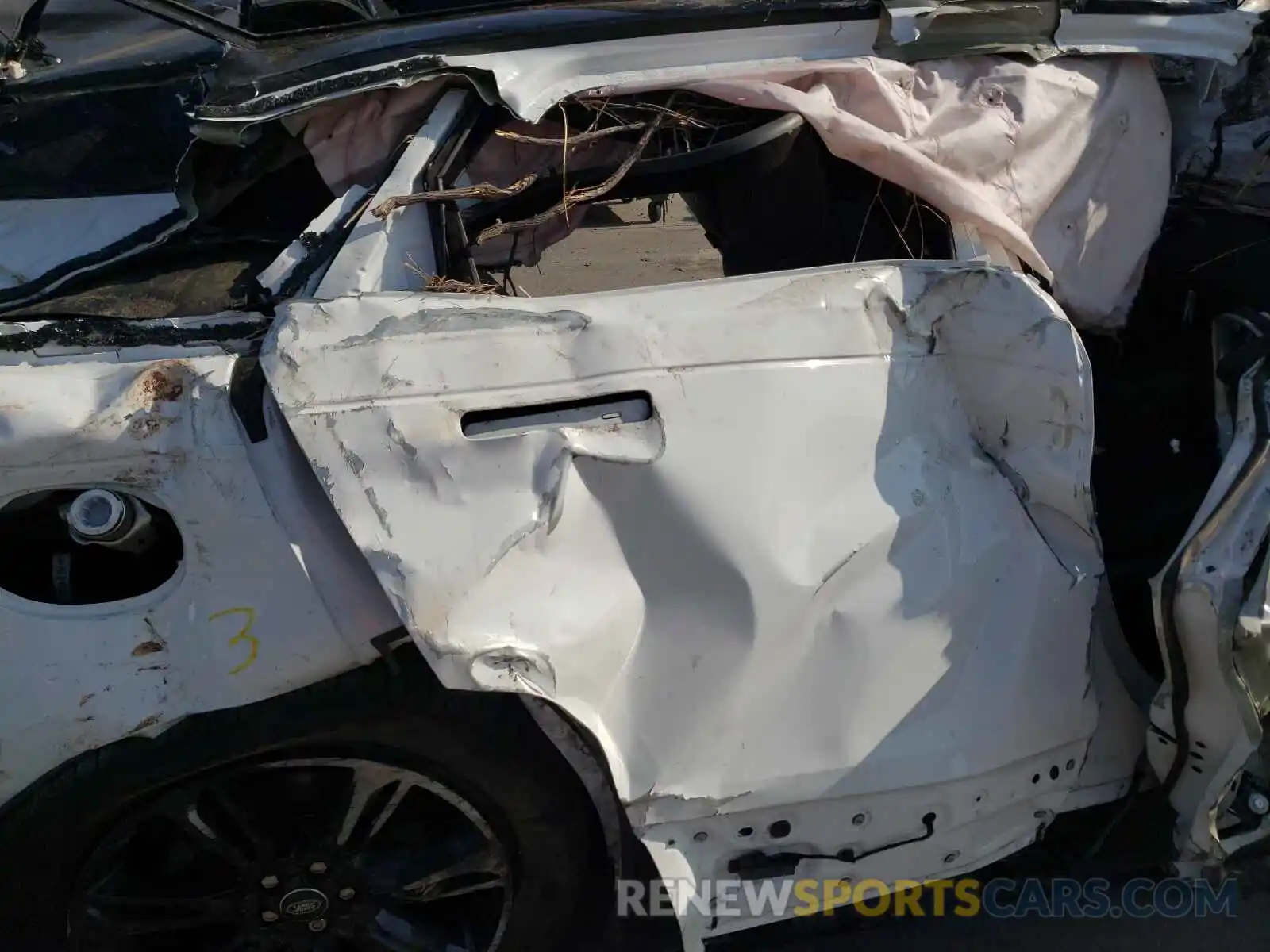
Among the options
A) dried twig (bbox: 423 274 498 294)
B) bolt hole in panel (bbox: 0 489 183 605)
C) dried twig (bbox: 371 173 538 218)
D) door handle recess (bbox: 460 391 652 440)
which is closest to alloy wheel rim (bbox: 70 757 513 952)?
bolt hole in panel (bbox: 0 489 183 605)

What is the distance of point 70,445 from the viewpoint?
1.45 m

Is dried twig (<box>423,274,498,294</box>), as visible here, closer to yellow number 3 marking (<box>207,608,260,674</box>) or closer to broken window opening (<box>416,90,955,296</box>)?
broken window opening (<box>416,90,955,296</box>)

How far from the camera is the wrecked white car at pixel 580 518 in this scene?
1.48 metres

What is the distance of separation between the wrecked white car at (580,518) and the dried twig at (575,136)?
0.02 m

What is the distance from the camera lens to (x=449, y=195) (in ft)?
6.03

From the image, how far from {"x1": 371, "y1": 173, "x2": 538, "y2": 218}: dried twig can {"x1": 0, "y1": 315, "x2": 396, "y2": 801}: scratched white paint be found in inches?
18.8

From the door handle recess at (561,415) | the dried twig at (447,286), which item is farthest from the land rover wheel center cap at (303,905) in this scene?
the dried twig at (447,286)

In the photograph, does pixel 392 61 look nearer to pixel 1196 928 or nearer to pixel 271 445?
pixel 271 445

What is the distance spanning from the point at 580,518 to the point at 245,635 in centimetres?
52

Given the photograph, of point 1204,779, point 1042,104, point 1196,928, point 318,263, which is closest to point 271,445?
point 318,263

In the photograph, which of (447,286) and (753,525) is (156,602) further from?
(753,525)

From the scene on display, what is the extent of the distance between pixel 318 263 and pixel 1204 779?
5.78ft

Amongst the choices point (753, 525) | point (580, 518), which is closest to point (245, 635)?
point (580, 518)

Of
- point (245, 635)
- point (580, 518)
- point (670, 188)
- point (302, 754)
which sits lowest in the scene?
point (302, 754)
